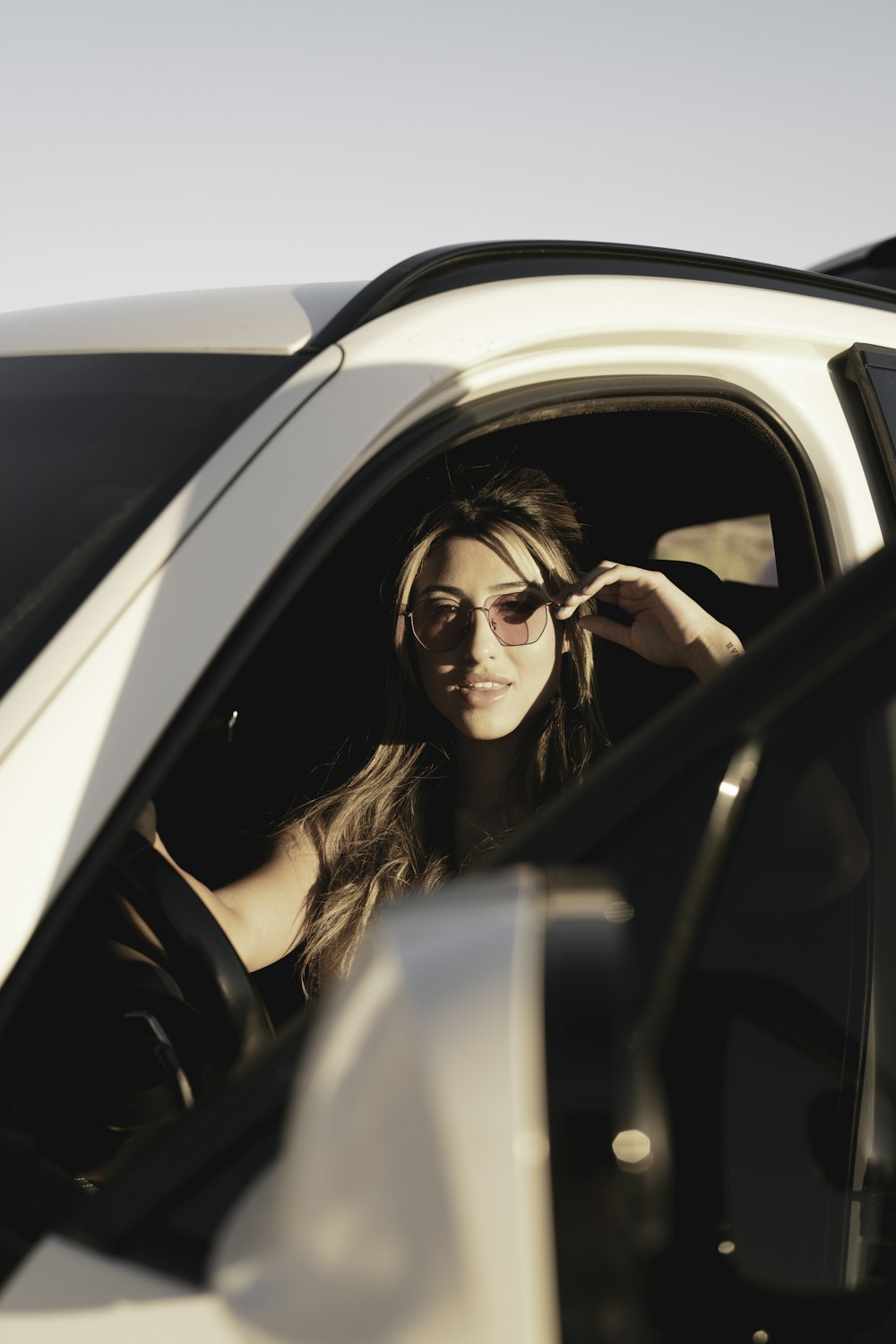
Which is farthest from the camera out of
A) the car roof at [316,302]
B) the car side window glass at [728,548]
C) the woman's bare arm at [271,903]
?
the car side window glass at [728,548]

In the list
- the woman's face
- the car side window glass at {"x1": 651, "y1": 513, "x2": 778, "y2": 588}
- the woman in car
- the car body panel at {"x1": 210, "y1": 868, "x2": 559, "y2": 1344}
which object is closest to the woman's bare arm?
the woman in car

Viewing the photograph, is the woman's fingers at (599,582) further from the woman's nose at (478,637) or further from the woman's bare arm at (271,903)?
the woman's bare arm at (271,903)

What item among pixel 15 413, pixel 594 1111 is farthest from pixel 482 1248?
pixel 15 413

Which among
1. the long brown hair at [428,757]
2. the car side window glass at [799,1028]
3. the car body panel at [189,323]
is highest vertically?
the car body panel at [189,323]

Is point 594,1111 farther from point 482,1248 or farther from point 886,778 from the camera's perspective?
point 886,778

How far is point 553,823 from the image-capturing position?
78 centimetres

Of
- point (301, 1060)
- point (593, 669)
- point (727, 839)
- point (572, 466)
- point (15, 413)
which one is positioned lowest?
point (301, 1060)

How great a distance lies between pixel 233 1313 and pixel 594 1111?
25cm

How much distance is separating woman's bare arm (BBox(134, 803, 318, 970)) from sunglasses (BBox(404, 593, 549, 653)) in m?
0.47

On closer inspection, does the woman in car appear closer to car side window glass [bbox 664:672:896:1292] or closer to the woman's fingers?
the woman's fingers

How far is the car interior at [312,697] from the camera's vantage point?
121cm

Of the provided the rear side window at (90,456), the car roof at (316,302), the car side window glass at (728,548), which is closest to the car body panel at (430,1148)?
the rear side window at (90,456)

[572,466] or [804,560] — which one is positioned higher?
[572,466]

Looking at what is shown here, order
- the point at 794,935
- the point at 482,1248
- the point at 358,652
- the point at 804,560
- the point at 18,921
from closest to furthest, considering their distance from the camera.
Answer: the point at 482,1248
the point at 18,921
the point at 794,935
the point at 804,560
the point at 358,652
